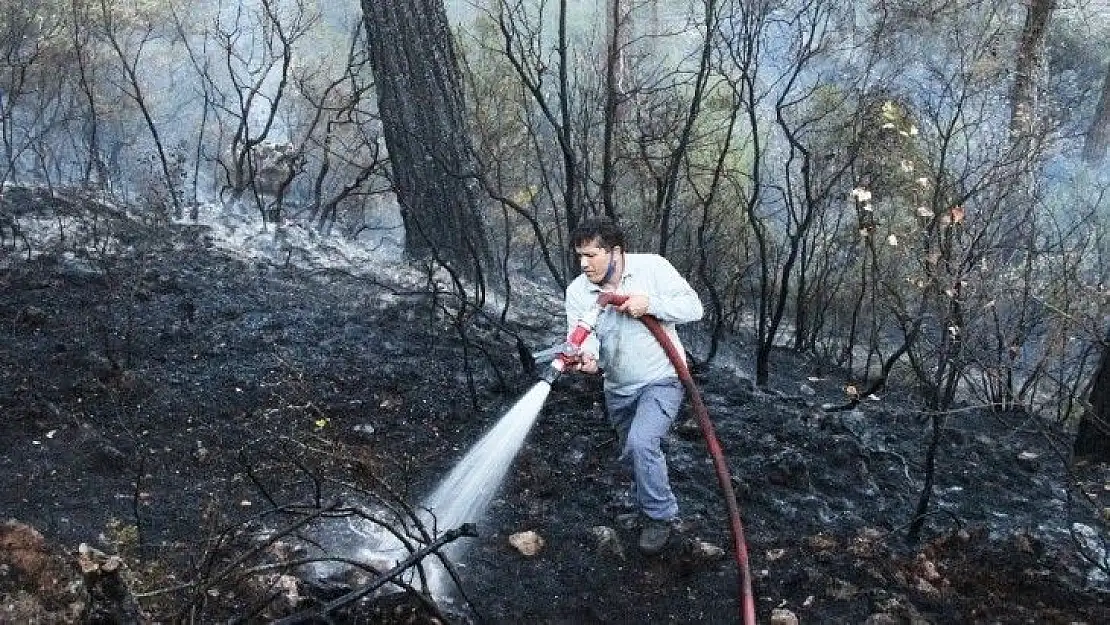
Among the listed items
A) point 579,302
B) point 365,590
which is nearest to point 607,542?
point 579,302

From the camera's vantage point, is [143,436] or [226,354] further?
[226,354]

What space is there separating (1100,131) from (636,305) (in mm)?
18621

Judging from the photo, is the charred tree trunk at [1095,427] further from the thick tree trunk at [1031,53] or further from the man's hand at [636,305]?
the thick tree trunk at [1031,53]

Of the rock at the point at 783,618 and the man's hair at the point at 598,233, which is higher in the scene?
the man's hair at the point at 598,233

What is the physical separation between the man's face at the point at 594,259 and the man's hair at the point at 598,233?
0.04ft

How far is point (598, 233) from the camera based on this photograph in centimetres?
392

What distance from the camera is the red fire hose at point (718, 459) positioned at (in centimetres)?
362

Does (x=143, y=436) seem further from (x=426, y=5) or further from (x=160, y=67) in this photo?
(x=160, y=67)

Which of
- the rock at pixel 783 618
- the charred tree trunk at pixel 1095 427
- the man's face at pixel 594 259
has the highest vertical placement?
the man's face at pixel 594 259

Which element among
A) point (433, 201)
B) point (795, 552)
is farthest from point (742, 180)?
point (795, 552)

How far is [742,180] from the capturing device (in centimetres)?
1443

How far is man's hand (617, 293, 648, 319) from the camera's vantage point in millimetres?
3893

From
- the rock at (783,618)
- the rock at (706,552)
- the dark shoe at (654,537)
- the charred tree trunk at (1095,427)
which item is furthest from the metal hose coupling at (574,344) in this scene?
the charred tree trunk at (1095,427)

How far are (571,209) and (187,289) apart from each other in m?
2.72
